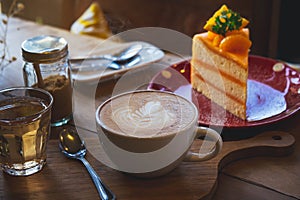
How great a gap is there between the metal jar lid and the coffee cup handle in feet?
1.31

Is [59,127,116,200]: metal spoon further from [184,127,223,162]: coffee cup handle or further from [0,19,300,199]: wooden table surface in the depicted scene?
[184,127,223,162]: coffee cup handle

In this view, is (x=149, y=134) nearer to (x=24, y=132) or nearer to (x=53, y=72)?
(x=24, y=132)

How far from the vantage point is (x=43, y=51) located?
3.60ft

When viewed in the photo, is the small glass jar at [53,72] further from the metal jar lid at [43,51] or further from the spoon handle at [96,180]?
the spoon handle at [96,180]

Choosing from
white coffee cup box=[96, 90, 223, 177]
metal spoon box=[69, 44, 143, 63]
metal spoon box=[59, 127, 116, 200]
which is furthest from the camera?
metal spoon box=[69, 44, 143, 63]

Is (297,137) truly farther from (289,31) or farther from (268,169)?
(289,31)

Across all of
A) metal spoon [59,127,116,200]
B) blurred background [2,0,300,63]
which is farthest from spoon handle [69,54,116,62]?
blurred background [2,0,300,63]

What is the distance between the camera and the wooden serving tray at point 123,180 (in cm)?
87

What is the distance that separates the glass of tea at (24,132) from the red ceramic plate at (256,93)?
373 mm

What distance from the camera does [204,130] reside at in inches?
36.3

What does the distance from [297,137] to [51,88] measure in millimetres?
600

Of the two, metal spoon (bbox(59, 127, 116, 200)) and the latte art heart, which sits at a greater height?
the latte art heart

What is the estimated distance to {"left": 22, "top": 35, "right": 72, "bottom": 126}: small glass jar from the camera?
1.11 metres

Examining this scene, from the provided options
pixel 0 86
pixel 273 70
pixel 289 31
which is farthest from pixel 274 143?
pixel 289 31
